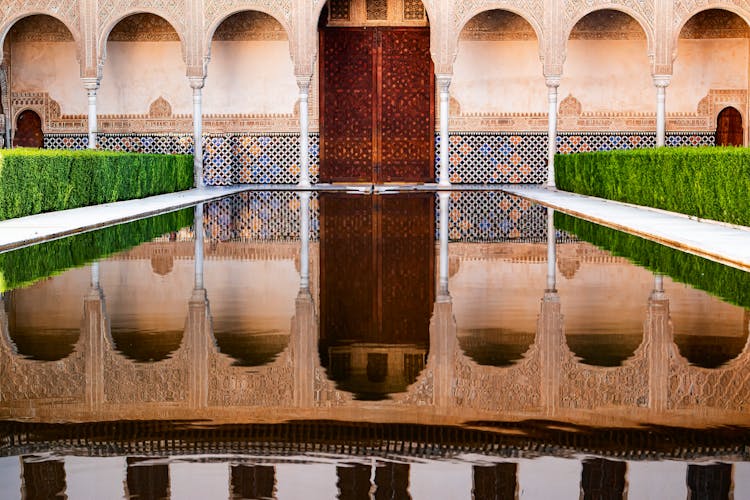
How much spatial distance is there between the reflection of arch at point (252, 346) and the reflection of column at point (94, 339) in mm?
476

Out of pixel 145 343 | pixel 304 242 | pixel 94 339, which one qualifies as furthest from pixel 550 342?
pixel 304 242

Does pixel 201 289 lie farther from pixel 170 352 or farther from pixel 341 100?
pixel 341 100

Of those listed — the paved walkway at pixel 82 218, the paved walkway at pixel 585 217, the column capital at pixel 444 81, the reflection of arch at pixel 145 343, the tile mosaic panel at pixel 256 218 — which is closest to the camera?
the reflection of arch at pixel 145 343

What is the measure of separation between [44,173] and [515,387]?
1003cm

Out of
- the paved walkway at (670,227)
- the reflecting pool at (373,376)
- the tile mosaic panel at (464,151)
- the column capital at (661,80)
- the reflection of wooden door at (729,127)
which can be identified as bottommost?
the reflecting pool at (373,376)

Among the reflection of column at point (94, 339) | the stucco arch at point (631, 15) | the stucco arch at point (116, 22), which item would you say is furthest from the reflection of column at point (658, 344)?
the stucco arch at point (116, 22)

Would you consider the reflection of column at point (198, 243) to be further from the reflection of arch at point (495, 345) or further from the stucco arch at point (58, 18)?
the stucco arch at point (58, 18)

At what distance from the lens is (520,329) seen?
5250 millimetres

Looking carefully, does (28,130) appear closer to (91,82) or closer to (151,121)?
(151,121)

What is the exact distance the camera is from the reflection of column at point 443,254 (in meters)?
6.54

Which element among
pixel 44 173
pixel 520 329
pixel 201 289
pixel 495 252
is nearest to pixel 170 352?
pixel 520 329

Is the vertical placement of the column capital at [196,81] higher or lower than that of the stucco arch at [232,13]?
lower

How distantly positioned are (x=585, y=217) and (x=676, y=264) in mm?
4772

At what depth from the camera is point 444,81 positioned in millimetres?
19531
